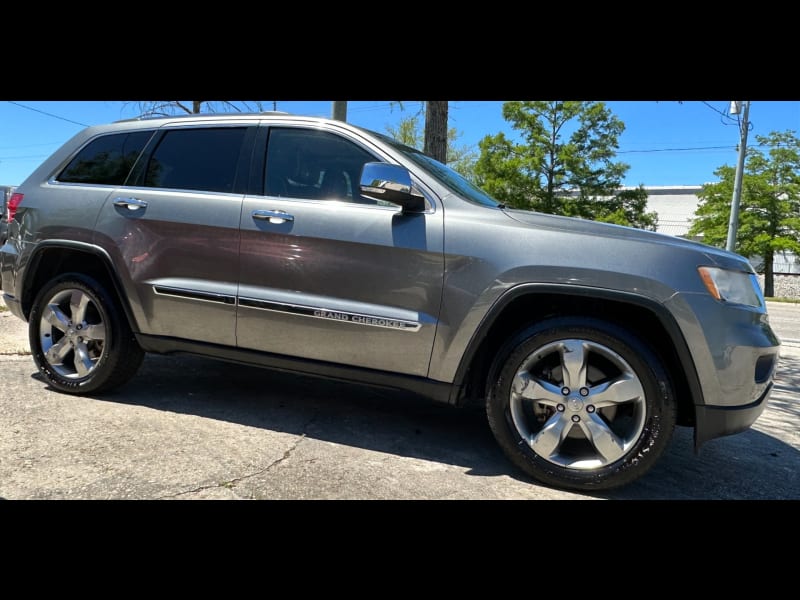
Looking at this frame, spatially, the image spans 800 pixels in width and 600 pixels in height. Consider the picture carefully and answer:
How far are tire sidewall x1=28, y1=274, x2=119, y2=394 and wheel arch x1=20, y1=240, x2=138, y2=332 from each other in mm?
84

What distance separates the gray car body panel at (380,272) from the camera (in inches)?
102

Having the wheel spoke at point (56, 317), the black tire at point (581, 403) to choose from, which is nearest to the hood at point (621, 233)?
the black tire at point (581, 403)

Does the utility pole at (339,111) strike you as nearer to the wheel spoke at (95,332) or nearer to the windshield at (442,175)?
the windshield at (442,175)

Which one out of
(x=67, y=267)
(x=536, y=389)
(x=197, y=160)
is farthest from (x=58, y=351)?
(x=536, y=389)

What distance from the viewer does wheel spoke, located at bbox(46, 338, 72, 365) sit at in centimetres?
378

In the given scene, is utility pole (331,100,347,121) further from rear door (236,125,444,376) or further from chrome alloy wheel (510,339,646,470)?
chrome alloy wheel (510,339,646,470)

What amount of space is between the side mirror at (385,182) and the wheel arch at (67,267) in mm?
1949

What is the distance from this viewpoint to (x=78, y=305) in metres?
3.74

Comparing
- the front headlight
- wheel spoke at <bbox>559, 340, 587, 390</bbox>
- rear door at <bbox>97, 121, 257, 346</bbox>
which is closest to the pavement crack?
rear door at <bbox>97, 121, 257, 346</bbox>

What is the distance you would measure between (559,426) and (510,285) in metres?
0.76

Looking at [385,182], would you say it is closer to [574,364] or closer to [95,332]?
[574,364]
